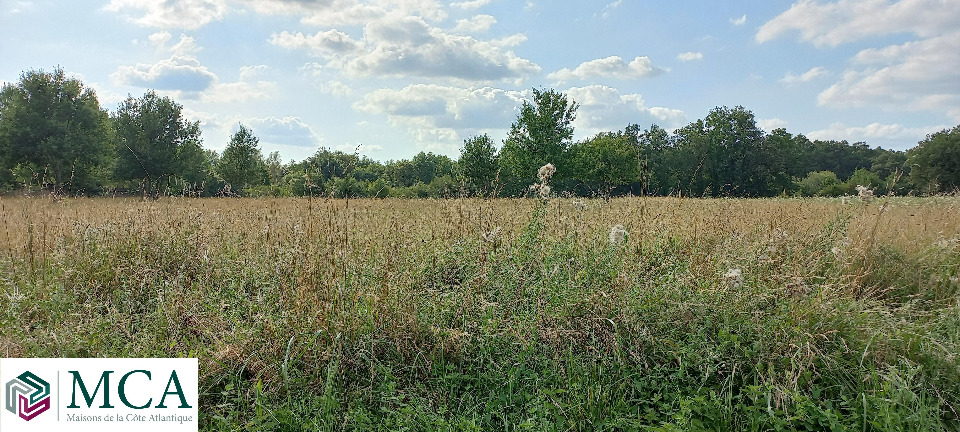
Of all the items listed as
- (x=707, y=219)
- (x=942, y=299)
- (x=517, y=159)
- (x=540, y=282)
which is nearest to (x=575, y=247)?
(x=540, y=282)

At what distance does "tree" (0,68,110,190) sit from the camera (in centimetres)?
2948

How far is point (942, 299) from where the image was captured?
4375mm

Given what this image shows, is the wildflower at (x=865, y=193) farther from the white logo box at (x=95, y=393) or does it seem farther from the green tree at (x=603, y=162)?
the green tree at (x=603, y=162)

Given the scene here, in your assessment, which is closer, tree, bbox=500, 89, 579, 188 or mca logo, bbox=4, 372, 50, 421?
mca logo, bbox=4, 372, 50, 421

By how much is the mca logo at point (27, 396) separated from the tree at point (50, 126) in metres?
34.0

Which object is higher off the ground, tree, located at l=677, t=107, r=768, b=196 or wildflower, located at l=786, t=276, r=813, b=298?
tree, located at l=677, t=107, r=768, b=196

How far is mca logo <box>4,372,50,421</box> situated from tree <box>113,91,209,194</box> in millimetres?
35146

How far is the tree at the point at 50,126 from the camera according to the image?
29484mm

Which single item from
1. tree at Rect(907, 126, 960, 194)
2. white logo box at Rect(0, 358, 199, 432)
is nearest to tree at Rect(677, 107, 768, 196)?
tree at Rect(907, 126, 960, 194)

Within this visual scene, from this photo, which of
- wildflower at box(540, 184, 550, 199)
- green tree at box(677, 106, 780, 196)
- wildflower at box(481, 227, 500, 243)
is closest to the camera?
wildflower at box(481, 227, 500, 243)

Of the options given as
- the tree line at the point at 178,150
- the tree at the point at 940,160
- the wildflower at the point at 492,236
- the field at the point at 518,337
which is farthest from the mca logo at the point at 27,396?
the tree at the point at 940,160

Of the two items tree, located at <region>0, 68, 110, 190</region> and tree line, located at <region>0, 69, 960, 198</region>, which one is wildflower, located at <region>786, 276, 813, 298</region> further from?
tree, located at <region>0, 68, 110, 190</region>

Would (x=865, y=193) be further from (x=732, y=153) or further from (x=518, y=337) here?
(x=732, y=153)

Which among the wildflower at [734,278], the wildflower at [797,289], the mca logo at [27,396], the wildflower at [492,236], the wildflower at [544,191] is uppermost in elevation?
the wildflower at [544,191]
